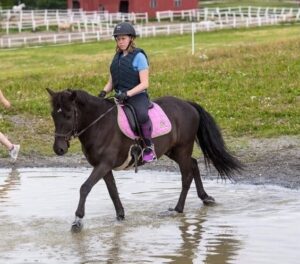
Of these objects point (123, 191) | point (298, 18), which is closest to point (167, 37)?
point (298, 18)

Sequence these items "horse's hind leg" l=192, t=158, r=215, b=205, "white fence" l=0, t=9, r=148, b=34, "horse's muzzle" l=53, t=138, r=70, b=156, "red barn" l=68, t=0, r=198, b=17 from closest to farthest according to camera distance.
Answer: "horse's muzzle" l=53, t=138, r=70, b=156, "horse's hind leg" l=192, t=158, r=215, b=205, "white fence" l=0, t=9, r=148, b=34, "red barn" l=68, t=0, r=198, b=17

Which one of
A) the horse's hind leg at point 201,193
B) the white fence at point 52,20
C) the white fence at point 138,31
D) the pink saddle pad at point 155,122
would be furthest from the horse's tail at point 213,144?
the white fence at point 52,20

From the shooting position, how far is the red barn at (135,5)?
244 ft

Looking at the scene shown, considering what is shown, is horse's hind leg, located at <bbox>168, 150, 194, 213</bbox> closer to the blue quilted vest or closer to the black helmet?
the blue quilted vest

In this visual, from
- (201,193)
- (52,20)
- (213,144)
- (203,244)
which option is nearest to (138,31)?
(52,20)

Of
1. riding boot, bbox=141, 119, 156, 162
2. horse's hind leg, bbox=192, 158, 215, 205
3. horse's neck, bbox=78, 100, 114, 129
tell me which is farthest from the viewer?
horse's hind leg, bbox=192, 158, 215, 205

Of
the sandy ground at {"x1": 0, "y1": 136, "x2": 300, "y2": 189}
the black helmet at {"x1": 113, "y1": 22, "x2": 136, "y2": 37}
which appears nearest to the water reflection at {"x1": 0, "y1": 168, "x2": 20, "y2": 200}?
the sandy ground at {"x1": 0, "y1": 136, "x2": 300, "y2": 189}

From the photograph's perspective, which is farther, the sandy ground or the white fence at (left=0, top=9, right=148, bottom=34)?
the white fence at (left=0, top=9, right=148, bottom=34)

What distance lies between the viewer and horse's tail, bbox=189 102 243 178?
11.9 meters

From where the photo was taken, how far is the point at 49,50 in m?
43.3

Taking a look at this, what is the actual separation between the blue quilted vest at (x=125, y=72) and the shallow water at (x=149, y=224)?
1648 mm

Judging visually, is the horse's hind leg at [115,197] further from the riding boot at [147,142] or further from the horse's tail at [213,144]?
the horse's tail at [213,144]

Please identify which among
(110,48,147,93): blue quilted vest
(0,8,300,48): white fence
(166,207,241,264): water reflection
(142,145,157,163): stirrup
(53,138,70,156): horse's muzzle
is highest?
(110,48,147,93): blue quilted vest

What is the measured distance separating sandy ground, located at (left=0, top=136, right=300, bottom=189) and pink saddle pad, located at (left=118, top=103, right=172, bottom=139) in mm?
2501
